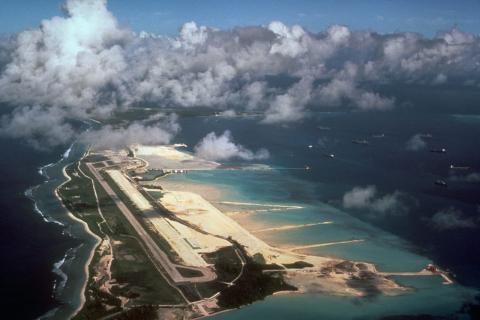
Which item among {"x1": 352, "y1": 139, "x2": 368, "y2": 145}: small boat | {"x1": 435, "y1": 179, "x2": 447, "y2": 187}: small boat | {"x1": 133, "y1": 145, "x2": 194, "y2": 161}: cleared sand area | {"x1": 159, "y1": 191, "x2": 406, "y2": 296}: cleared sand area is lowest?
{"x1": 159, "y1": 191, "x2": 406, "y2": 296}: cleared sand area

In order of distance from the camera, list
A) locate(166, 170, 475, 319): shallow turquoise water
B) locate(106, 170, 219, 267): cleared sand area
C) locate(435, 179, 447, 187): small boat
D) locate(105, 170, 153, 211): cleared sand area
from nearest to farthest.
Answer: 1. locate(166, 170, 475, 319): shallow turquoise water
2. locate(106, 170, 219, 267): cleared sand area
3. locate(105, 170, 153, 211): cleared sand area
4. locate(435, 179, 447, 187): small boat

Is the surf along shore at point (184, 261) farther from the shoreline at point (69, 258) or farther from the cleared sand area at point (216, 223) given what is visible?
the shoreline at point (69, 258)

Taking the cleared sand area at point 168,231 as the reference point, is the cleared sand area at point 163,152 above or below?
above

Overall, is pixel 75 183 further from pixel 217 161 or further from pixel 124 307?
pixel 124 307

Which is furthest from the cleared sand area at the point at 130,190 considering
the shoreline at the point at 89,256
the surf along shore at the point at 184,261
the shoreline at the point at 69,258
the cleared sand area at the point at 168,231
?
the shoreline at the point at 89,256

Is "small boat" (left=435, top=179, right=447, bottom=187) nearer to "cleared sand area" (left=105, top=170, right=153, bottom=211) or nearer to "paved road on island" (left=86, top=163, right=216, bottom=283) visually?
"cleared sand area" (left=105, top=170, right=153, bottom=211)

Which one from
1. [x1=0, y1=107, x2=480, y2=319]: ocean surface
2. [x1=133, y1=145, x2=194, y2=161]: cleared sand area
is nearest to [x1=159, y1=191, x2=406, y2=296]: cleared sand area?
[x1=0, y1=107, x2=480, y2=319]: ocean surface
